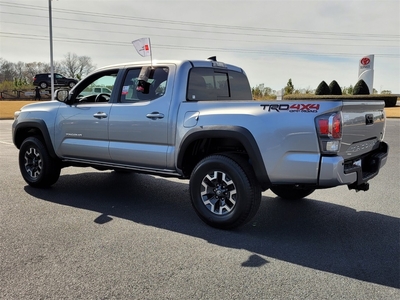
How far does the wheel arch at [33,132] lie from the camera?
6.02 meters

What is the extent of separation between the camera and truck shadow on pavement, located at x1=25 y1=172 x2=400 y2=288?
11.7 ft

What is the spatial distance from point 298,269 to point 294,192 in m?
2.32

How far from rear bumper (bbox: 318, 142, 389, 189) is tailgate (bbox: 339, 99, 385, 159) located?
0.30 ft

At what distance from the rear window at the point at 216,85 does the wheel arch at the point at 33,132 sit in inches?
101

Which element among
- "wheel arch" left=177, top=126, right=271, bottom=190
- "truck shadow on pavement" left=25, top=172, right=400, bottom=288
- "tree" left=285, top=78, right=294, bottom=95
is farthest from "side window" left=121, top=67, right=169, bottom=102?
"tree" left=285, top=78, right=294, bottom=95

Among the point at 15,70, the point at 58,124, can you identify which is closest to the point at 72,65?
the point at 15,70

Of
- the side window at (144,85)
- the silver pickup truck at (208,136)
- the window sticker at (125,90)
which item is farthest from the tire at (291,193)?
the window sticker at (125,90)

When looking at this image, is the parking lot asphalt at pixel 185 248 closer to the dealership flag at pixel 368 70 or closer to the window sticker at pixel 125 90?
the window sticker at pixel 125 90

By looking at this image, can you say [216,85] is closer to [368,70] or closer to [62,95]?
[62,95]

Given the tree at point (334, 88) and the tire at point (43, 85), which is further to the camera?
the tire at point (43, 85)

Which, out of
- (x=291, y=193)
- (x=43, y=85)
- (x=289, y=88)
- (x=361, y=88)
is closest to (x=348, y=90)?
(x=289, y=88)

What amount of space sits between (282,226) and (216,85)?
209 cm

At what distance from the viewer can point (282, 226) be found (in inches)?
179

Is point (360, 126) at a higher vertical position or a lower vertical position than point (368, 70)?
lower
